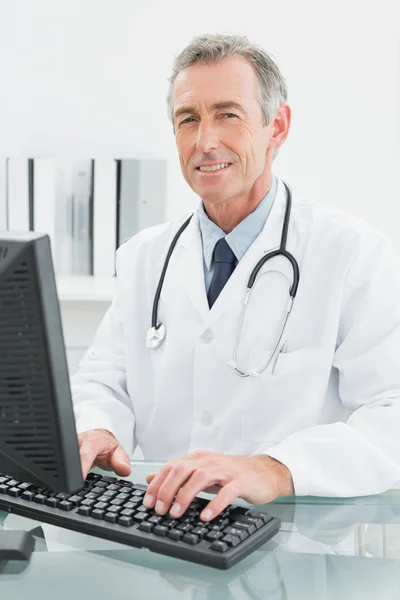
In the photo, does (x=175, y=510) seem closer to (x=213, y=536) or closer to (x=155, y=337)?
(x=213, y=536)

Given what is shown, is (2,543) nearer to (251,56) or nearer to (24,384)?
(24,384)

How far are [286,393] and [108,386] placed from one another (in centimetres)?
37

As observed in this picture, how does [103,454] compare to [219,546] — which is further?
[103,454]

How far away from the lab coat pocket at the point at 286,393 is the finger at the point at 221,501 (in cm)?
50

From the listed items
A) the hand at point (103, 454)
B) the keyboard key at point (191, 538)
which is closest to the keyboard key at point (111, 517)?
the keyboard key at point (191, 538)

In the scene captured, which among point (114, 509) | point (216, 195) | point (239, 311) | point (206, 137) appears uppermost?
point (206, 137)

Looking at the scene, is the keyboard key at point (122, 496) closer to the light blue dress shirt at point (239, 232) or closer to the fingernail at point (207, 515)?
the fingernail at point (207, 515)

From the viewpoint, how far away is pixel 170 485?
3.31 ft

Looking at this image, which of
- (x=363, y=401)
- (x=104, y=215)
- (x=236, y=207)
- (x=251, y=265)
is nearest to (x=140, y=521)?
(x=363, y=401)

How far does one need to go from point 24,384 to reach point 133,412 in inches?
31.9

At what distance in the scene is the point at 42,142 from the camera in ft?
8.68

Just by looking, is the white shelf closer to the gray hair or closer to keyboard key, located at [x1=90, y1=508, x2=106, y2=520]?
the gray hair

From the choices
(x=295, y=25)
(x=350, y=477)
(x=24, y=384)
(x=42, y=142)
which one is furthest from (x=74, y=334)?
(x=24, y=384)

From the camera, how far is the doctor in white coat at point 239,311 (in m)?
1.50
